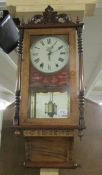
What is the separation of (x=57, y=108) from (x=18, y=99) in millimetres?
162

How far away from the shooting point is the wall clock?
1173 millimetres

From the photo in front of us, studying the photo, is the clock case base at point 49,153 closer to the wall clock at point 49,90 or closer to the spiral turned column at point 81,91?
the wall clock at point 49,90

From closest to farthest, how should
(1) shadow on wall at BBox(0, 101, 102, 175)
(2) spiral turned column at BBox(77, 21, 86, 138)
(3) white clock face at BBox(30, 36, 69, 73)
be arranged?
(2) spiral turned column at BBox(77, 21, 86, 138) → (3) white clock face at BBox(30, 36, 69, 73) → (1) shadow on wall at BBox(0, 101, 102, 175)

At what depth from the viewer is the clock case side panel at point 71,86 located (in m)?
1.16

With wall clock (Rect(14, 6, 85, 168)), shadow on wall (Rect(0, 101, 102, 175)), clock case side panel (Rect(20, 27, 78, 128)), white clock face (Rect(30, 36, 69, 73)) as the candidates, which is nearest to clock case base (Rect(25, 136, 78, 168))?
wall clock (Rect(14, 6, 85, 168))

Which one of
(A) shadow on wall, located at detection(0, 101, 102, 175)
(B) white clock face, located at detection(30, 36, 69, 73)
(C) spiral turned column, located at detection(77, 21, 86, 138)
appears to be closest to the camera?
(C) spiral turned column, located at detection(77, 21, 86, 138)

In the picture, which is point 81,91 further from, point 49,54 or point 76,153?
point 76,153

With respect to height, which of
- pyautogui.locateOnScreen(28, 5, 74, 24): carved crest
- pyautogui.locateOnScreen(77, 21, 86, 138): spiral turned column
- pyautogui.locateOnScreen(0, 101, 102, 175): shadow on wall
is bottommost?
pyautogui.locateOnScreen(0, 101, 102, 175): shadow on wall

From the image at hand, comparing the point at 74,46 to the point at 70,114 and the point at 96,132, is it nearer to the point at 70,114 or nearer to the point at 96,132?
the point at 70,114

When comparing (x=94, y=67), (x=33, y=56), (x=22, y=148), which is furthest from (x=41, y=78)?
(x=94, y=67)

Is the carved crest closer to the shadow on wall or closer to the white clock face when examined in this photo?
the white clock face

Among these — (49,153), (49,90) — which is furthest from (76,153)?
(49,90)

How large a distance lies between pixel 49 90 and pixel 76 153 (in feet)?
3.39

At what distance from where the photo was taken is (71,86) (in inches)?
→ 47.3
